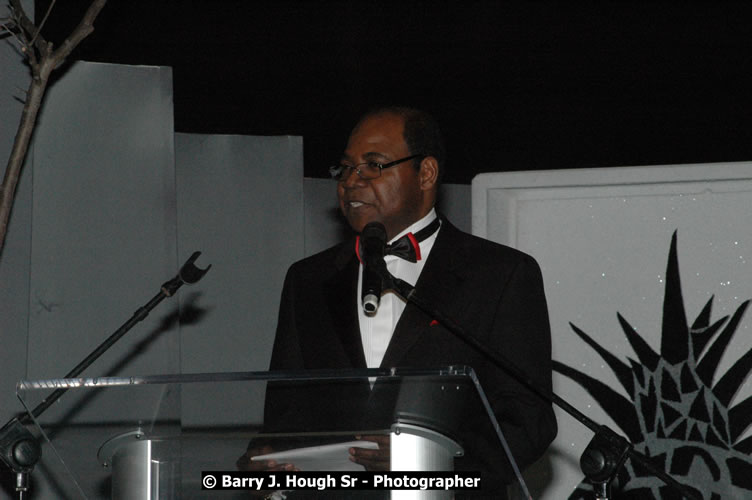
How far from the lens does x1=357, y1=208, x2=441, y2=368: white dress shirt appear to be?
8.09ft

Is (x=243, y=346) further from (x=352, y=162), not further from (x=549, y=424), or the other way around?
(x=549, y=424)

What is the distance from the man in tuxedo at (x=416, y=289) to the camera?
234 cm

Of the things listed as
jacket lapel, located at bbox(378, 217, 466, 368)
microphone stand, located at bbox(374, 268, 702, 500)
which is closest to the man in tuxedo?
jacket lapel, located at bbox(378, 217, 466, 368)

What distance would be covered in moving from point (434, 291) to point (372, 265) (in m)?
0.61

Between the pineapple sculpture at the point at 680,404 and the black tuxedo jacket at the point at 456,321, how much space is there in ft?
4.75

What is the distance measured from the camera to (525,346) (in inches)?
94.7

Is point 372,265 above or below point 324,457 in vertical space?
above

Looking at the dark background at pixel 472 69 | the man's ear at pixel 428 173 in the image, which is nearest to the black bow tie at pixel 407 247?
the man's ear at pixel 428 173

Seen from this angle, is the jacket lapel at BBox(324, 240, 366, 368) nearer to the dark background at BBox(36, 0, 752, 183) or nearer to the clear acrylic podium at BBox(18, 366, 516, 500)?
the clear acrylic podium at BBox(18, 366, 516, 500)

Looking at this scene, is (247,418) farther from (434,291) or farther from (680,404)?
(680,404)

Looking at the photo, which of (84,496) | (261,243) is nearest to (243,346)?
(261,243)

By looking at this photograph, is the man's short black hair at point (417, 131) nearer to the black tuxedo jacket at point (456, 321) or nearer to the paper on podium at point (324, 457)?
the black tuxedo jacket at point (456, 321)

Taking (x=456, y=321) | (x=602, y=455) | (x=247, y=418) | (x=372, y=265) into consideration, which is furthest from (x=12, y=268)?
(x=602, y=455)

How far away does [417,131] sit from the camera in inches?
105
